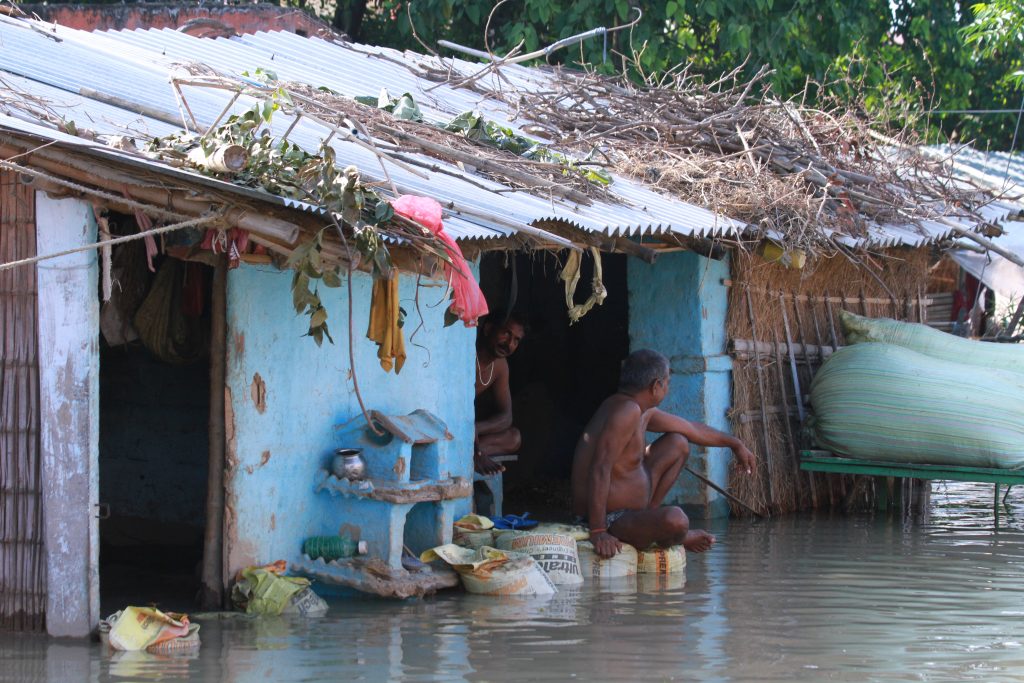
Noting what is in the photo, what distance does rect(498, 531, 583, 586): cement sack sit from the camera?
24.2 feet

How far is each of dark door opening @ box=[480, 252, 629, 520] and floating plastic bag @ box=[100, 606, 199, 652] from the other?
6.13 metres

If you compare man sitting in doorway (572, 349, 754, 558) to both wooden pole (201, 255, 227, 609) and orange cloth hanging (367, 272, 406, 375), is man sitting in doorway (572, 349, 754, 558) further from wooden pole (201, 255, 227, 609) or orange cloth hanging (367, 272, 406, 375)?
wooden pole (201, 255, 227, 609)

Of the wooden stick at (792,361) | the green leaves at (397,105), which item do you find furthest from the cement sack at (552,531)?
the wooden stick at (792,361)

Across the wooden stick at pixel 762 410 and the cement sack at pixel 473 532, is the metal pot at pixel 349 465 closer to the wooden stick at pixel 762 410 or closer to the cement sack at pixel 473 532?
the cement sack at pixel 473 532

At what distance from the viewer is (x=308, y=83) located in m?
9.49

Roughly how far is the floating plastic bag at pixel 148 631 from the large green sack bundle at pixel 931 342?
6.38 metres

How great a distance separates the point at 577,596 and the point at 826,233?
12.2 feet

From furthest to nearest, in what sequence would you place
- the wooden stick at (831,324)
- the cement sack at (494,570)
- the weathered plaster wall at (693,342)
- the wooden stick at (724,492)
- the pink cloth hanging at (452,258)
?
the wooden stick at (831,324), the weathered plaster wall at (693,342), the wooden stick at (724,492), the cement sack at (494,570), the pink cloth hanging at (452,258)

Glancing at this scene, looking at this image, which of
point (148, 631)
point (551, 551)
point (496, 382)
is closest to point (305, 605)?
point (148, 631)

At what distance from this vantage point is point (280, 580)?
651cm

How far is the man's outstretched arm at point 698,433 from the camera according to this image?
27.6 feet

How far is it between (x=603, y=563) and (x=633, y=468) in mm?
640

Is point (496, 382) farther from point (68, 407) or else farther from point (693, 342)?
point (68, 407)

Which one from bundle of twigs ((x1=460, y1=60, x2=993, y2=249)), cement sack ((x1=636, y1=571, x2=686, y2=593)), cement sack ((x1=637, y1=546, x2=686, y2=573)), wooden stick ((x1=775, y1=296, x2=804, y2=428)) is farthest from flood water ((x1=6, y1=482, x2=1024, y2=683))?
bundle of twigs ((x1=460, y1=60, x2=993, y2=249))
